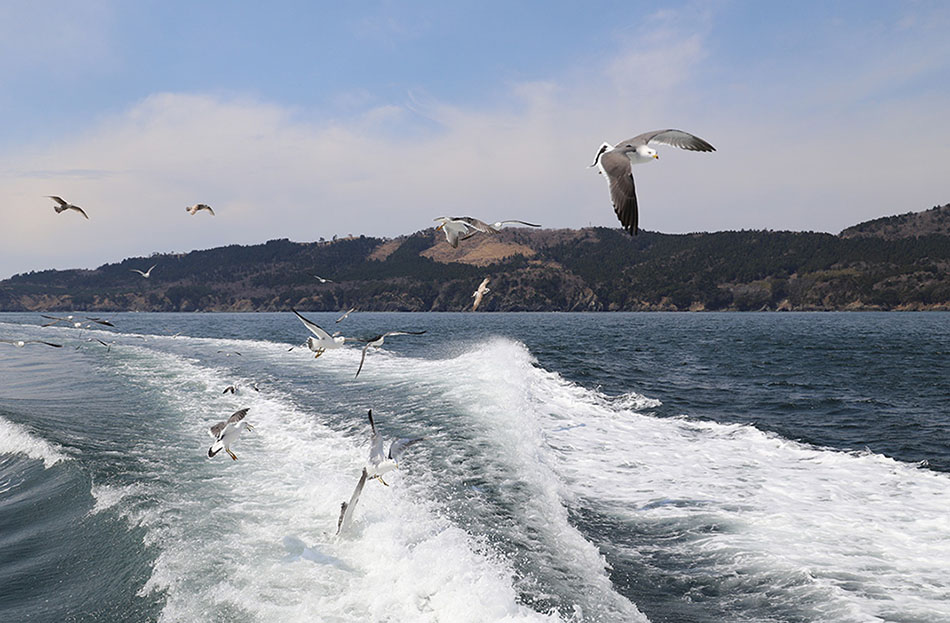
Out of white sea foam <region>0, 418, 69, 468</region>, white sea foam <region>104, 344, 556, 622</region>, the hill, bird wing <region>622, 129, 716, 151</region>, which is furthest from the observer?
the hill

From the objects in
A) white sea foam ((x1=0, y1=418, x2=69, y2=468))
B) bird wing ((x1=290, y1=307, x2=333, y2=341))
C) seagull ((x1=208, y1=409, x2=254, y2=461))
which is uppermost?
bird wing ((x1=290, y1=307, x2=333, y2=341))

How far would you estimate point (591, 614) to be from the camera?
564 centimetres

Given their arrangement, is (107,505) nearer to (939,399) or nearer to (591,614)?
(591,614)

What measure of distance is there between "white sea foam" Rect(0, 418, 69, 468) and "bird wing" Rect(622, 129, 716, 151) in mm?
11350

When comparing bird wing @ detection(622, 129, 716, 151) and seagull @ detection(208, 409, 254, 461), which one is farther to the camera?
seagull @ detection(208, 409, 254, 461)

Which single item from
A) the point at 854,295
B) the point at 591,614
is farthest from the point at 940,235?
the point at 591,614

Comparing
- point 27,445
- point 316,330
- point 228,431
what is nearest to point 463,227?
point 316,330

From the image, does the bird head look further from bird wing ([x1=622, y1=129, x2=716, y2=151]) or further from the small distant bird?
the small distant bird

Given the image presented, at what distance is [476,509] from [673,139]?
223 inches

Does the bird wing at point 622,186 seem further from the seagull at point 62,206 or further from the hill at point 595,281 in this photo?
the hill at point 595,281

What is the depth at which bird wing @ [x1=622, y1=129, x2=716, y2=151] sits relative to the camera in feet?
22.3

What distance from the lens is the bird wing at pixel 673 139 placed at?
22.3 feet

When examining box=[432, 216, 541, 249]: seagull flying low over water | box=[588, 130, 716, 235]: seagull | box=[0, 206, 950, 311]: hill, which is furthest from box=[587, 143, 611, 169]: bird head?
box=[0, 206, 950, 311]: hill

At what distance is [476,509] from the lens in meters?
8.39
